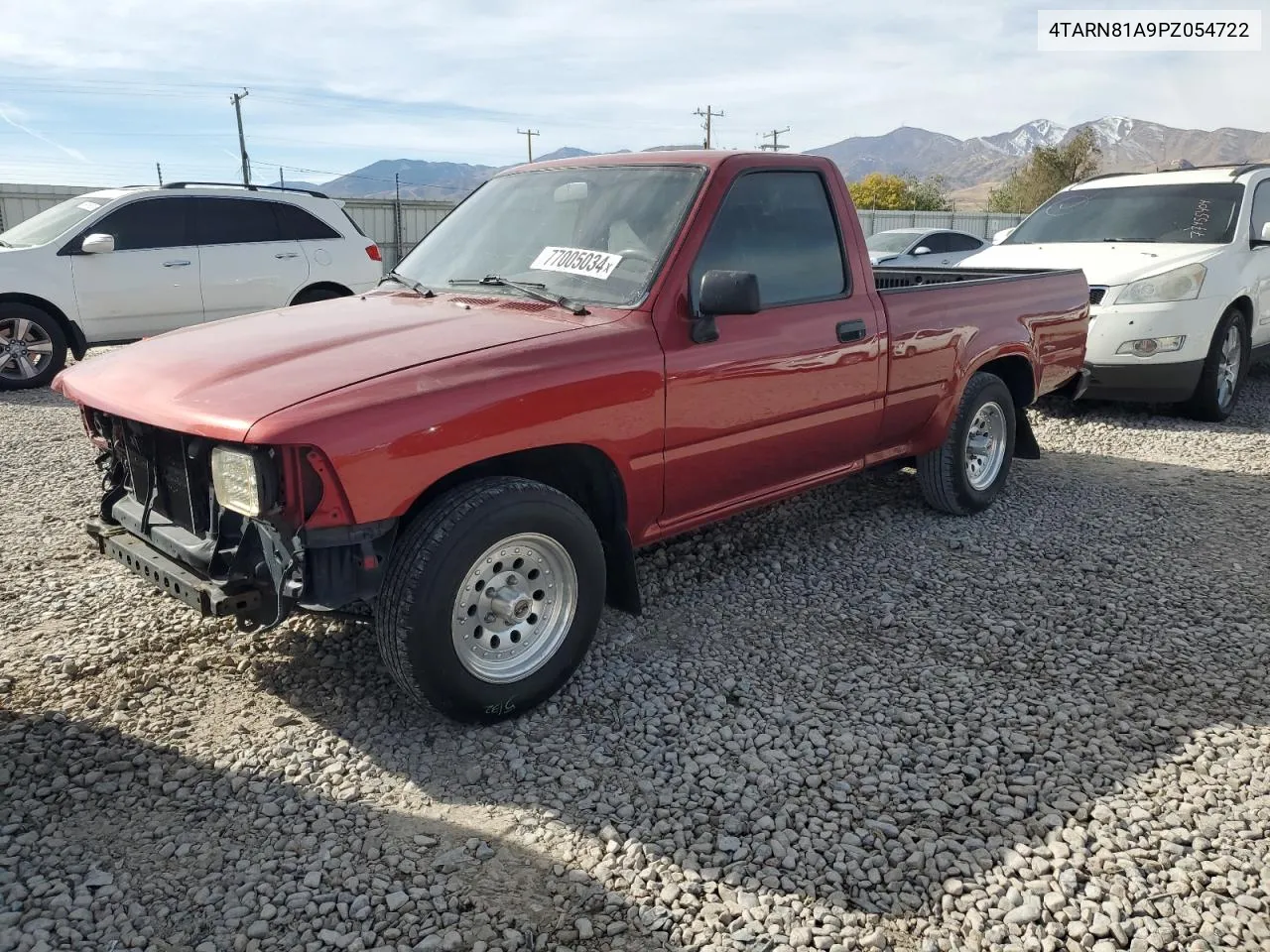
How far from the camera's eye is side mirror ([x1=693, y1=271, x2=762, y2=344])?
3533 millimetres

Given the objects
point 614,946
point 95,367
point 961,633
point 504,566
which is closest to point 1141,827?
point 961,633

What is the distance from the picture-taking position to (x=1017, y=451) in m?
6.00

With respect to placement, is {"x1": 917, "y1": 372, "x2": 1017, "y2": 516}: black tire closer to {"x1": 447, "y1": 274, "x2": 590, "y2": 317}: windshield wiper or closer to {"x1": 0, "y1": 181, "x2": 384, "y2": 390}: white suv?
{"x1": 447, "y1": 274, "x2": 590, "y2": 317}: windshield wiper

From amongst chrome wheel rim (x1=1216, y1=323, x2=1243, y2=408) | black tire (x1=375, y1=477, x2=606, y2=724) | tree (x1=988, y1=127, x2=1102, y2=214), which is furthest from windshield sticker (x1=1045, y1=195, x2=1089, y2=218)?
tree (x1=988, y1=127, x2=1102, y2=214)

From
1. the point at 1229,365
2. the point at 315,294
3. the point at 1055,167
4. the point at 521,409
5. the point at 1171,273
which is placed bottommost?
the point at 1229,365

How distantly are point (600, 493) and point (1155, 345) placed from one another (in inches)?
231

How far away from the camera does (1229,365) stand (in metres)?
8.13

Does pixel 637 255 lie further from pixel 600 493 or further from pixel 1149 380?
pixel 1149 380

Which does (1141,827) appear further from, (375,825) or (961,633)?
(375,825)

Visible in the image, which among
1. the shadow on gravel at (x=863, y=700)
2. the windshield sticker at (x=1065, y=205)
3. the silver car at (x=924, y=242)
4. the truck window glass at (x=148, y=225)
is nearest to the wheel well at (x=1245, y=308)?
the windshield sticker at (x=1065, y=205)

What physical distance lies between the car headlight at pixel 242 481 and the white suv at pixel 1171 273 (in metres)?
5.99

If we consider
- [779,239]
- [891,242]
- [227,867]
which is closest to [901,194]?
[891,242]

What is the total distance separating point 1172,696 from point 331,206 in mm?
9655

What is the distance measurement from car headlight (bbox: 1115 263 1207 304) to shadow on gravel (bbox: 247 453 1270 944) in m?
2.85
